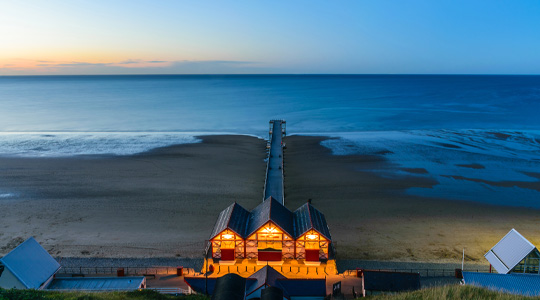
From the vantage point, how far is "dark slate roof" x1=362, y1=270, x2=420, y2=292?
53.0 feet

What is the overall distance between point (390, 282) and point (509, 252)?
7.16 meters

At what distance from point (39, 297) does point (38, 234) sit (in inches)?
486

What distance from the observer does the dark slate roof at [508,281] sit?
51.2ft

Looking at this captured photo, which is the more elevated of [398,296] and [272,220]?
[272,220]

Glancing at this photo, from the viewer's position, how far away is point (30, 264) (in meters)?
17.0

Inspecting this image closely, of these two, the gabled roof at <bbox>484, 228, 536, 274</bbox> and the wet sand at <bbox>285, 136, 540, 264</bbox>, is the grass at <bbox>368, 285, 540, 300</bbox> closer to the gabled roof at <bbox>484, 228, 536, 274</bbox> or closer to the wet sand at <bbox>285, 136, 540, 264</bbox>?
the gabled roof at <bbox>484, 228, 536, 274</bbox>

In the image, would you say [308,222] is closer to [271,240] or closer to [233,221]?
[271,240]

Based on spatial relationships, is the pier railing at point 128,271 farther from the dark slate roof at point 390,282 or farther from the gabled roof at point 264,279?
the dark slate roof at point 390,282

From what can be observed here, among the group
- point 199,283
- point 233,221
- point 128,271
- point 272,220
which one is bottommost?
→ point 128,271

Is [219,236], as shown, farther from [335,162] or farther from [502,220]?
[335,162]

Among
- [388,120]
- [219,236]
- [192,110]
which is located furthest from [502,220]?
[192,110]

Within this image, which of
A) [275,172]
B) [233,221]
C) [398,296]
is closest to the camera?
[398,296]

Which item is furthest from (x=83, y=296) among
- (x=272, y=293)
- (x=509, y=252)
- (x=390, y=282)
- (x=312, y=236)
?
(x=509, y=252)

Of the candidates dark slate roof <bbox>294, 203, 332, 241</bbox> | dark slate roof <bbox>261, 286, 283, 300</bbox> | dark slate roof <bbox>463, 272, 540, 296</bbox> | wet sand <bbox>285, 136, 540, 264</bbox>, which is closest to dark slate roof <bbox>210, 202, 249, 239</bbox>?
dark slate roof <bbox>294, 203, 332, 241</bbox>
